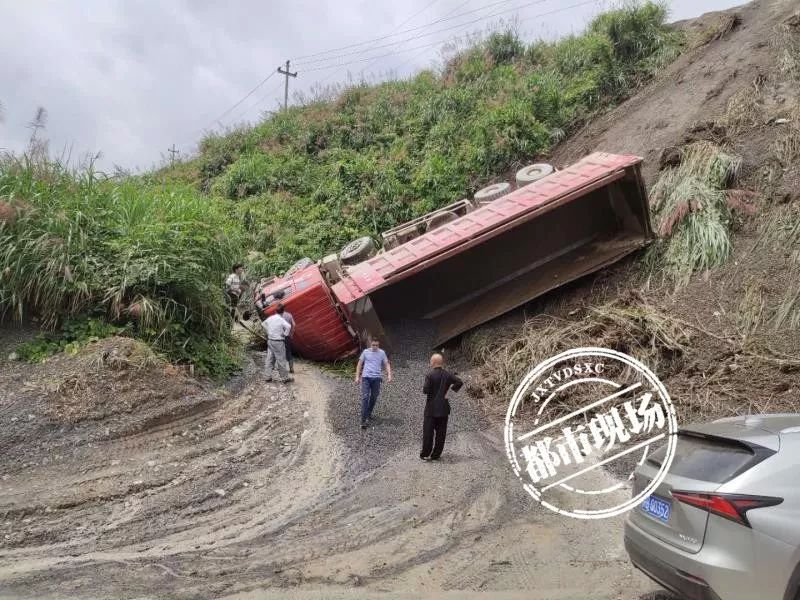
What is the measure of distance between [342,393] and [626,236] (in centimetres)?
521

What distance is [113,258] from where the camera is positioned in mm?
7605

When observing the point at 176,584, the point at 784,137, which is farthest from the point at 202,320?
the point at 784,137

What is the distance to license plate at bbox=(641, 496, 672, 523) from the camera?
10.2ft

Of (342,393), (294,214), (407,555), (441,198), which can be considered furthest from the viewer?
(294,214)

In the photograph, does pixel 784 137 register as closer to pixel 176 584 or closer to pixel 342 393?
pixel 342 393

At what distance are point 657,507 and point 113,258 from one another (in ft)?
22.0

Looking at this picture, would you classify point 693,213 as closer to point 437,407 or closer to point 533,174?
Answer: point 533,174

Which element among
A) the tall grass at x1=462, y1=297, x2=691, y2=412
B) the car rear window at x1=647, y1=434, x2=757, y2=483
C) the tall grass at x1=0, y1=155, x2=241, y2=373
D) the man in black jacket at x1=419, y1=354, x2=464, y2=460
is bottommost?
the tall grass at x1=462, y1=297, x2=691, y2=412

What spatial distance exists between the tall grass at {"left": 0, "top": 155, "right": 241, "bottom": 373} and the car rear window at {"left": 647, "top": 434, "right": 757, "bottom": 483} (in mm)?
6076

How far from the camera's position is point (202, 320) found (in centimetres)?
827

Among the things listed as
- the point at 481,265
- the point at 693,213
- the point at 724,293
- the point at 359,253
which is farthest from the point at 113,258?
the point at 693,213

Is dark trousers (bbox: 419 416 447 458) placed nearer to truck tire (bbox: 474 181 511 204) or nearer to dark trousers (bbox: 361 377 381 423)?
dark trousers (bbox: 361 377 381 423)

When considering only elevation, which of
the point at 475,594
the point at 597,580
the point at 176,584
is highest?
the point at 176,584

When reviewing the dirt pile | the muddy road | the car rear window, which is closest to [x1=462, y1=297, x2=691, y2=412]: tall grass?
the dirt pile
